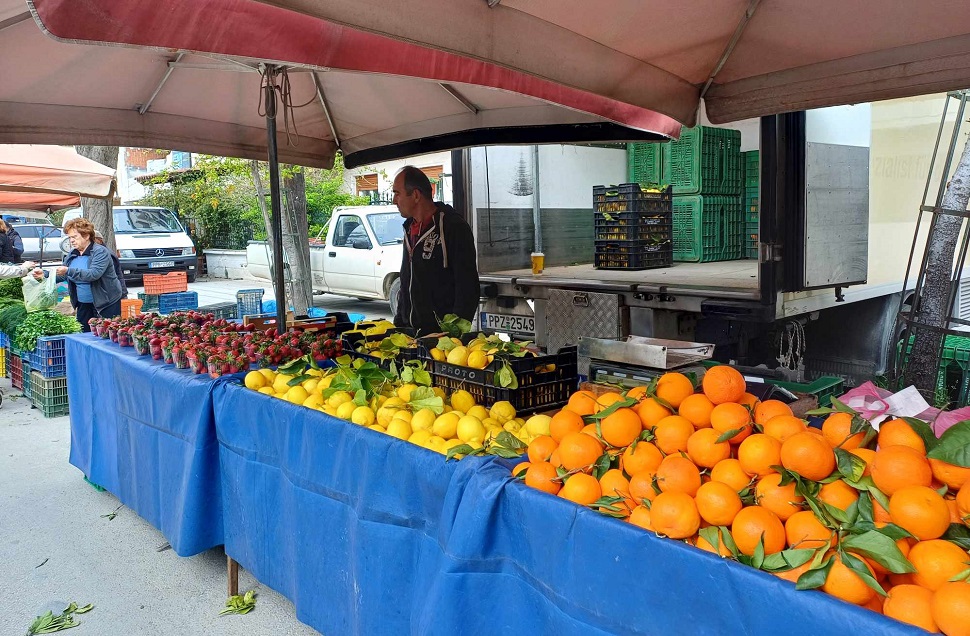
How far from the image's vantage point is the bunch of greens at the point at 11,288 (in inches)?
346

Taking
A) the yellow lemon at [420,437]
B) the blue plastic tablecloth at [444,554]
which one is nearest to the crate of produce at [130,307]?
the blue plastic tablecloth at [444,554]

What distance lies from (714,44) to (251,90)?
3300 mm

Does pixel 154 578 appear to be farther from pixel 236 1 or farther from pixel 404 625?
pixel 236 1

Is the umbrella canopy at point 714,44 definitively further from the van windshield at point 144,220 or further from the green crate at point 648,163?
the van windshield at point 144,220

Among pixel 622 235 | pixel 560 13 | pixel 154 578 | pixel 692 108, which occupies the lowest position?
pixel 154 578

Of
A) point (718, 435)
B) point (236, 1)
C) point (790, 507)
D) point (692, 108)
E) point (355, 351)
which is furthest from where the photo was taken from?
point (355, 351)

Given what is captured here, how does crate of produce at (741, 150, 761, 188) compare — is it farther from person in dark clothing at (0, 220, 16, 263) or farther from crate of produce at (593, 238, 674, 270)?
person in dark clothing at (0, 220, 16, 263)

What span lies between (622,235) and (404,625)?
595cm

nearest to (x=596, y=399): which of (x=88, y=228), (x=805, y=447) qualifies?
(x=805, y=447)

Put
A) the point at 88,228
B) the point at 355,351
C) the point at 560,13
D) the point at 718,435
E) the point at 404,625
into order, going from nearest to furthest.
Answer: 1. the point at 718,435
2. the point at 404,625
3. the point at 560,13
4. the point at 355,351
5. the point at 88,228

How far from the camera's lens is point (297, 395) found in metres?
3.15

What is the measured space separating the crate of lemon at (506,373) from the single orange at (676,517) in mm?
1163

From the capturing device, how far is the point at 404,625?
2.54 meters

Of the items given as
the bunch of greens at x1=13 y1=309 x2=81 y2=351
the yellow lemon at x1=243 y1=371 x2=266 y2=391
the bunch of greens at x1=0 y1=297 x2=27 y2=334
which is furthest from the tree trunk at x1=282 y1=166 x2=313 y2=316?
the yellow lemon at x1=243 y1=371 x2=266 y2=391
